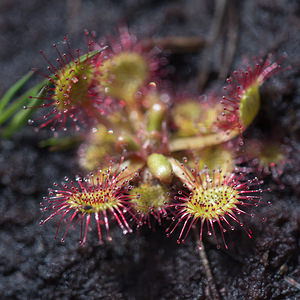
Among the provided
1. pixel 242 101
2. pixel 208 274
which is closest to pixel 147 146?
pixel 242 101

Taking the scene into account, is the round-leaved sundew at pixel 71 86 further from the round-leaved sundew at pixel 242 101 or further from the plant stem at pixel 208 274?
the plant stem at pixel 208 274

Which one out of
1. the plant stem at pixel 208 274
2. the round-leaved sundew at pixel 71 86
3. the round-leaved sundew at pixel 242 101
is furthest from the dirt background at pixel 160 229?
the round-leaved sundew at pixel 71 86

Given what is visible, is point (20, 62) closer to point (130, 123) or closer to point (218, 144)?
point (130, 123)

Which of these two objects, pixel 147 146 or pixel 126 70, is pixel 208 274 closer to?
pixel 147 146

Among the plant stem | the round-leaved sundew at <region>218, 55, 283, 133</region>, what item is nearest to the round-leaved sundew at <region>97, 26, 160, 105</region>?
the round-leaved sundew at <region>218, 55, 283, 133</region>

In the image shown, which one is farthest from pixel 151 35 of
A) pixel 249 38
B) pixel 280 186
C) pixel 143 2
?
pixel 280 186

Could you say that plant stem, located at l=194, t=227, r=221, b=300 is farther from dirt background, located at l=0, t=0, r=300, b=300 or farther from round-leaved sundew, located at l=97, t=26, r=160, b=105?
round-leaved sundew, located at l=97, t=26, r=160, b=105
